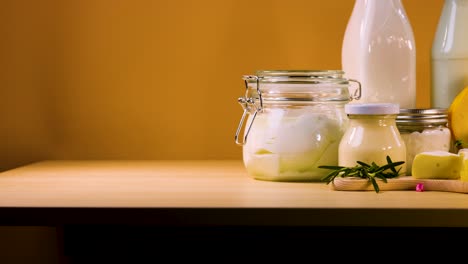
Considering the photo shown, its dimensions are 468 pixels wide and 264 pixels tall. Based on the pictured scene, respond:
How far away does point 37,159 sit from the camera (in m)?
1.68

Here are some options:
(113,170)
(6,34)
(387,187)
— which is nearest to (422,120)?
(387,187)

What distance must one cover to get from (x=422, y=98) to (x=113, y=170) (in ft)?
2.05

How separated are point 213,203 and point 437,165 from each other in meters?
0.32

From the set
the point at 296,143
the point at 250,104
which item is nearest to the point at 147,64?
the point at 250,104

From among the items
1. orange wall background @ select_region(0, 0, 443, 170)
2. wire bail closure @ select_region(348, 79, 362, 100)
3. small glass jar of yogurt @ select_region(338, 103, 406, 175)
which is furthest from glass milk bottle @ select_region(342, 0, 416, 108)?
orange wall background @ select_region(0, 0, 443, 170)

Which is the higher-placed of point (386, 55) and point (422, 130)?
point (386, 55)

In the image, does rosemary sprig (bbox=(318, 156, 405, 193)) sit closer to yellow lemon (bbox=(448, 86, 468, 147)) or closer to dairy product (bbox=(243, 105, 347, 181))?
dairy product (bbox=(243, 105, 347, 181))

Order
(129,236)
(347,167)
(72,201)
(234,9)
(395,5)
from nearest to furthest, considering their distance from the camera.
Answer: (72,201)
(347,167)
(395,5)
(129,236)
(234,9)

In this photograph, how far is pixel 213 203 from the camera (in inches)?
39.9

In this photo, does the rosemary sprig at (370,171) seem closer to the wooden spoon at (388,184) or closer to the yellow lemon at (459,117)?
the wooden spoon at (388,184)

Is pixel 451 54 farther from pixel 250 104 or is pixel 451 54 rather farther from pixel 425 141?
pixel 250 104

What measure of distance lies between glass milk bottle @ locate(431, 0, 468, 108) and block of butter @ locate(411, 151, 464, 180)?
0.21 metres

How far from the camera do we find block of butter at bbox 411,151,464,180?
1123mm

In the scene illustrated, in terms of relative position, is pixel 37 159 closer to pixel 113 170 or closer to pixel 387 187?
pixel 113 170
